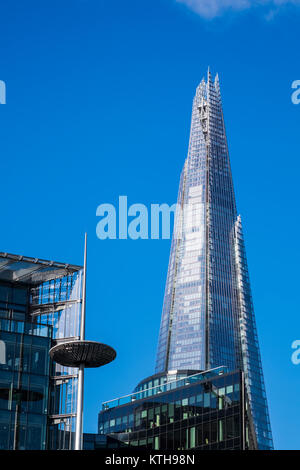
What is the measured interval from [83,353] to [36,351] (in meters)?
26.2

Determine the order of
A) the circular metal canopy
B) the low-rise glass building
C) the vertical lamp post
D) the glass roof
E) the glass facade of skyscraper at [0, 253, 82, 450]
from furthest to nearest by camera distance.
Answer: the low-rise glass building
the glass roof
the glass facade of skyscraper at [0, 253, 82, 450]
the circular metal canopy
the vertical lamp post

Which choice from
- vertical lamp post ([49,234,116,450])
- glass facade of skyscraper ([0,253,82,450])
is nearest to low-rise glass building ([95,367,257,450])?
glass facade of skyscraper ([0,253,82,450])

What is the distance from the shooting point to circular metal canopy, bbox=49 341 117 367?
48.7m

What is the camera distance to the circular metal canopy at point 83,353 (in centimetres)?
4872

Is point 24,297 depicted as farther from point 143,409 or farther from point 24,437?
point 143,409

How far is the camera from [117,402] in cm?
14650

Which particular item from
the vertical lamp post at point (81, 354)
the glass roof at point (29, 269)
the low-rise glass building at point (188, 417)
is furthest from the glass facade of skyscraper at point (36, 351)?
the low-rise glass building at point (188, 417)

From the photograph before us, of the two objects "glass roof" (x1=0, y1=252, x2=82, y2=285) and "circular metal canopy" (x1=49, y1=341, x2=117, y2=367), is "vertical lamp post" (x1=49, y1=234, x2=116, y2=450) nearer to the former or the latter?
"circular metal canopy" (x1=49, y1=341, x2=117, y2=367)

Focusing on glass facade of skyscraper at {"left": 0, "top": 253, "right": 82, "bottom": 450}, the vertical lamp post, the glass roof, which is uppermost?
the glass roof

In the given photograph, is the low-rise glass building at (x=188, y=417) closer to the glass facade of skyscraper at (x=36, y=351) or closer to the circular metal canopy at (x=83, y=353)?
the glass facade of skyscraper at (x=36, y=351)

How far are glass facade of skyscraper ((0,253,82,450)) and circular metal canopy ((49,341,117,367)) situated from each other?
23.5 meters
